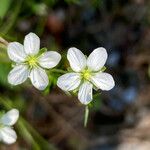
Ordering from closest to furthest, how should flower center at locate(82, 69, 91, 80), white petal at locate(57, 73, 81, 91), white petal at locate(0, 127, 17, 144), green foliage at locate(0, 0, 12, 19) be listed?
1. white petal at locate(57, 73, 81, 91)
2. flower center at locate(82, 69, 91, 80)
3. white petal at locate(0, 127, 17, 144)
4. green foliage at locate(0, 0, 12, 19)

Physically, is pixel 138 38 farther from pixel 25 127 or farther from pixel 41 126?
pixel 25 127

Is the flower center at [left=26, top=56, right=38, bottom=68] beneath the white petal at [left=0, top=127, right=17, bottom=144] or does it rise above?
above

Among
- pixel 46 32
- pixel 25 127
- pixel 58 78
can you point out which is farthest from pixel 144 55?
pixel 58 78

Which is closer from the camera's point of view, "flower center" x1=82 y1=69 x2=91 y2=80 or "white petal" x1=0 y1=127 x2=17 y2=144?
"flower center" x1=82 y1=69 x2=91 y2=80

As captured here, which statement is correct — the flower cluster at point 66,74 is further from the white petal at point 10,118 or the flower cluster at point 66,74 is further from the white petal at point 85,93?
the white petal at point 10,118

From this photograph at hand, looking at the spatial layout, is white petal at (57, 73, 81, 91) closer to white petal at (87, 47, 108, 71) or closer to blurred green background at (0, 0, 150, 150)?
white petal at (87, 47, 108, 71)

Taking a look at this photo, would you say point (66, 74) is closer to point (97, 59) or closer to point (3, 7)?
point (97, 59)

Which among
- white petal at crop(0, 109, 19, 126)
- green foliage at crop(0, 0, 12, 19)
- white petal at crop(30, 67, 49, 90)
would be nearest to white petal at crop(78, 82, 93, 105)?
white petal at crop(30, 67, 49, 90)

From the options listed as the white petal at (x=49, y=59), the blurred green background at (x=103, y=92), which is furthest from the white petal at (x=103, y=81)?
the blurred green background at (x=103, y=92)
